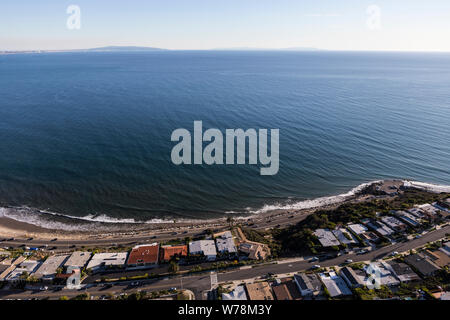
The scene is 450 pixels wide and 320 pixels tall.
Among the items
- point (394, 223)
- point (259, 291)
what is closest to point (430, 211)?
point (394, 223)

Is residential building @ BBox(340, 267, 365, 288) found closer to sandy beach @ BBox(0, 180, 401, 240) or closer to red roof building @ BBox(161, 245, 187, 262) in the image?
sandy beach @ BBox(0, 180, 401, 240)

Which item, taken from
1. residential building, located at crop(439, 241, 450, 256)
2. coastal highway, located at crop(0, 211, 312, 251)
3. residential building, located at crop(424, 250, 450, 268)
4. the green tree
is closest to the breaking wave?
coastal highway, located at crop(0, 211, 312, 251)

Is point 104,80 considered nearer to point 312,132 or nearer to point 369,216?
point 312,132

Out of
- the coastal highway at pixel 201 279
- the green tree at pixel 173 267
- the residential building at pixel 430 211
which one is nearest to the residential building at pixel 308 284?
the coastal highway at pixel 201 279

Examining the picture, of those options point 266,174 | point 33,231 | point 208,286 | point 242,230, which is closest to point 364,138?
point 266,174

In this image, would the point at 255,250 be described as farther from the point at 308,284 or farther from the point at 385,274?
the point at 385,274
